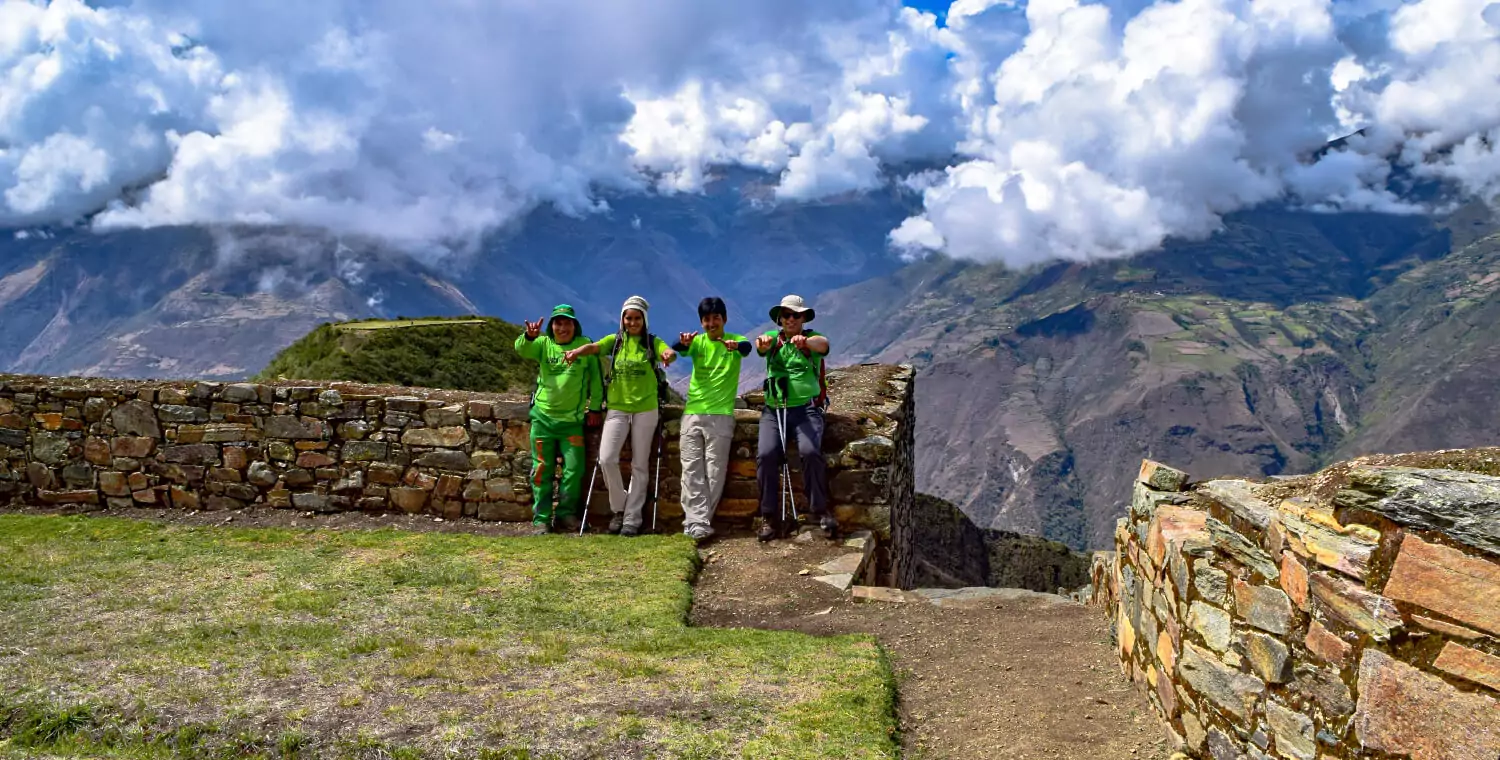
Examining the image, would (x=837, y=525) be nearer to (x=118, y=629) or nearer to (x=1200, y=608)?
(x=1200, y=608)

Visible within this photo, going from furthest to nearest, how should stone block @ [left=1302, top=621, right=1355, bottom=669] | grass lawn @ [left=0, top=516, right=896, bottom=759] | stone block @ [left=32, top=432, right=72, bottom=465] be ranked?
stone block @ [left=32, top=432, right=72, bottom=465] < grass lawn @ [left=0, top=516, right=896, bottom=759] < stone block @ [left=1302, top=621, right=1355, bottom=669]

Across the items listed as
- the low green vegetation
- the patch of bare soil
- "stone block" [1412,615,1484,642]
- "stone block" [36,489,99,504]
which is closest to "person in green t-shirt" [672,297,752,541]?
the patch of bare soil

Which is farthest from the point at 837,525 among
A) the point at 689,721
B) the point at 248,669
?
the point at 248,669

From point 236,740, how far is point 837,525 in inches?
290

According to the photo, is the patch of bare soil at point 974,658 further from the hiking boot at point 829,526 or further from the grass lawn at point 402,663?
the grass lawn at point 402,663

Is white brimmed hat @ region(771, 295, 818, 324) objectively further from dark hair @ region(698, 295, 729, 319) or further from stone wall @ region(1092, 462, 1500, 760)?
stone wall @ region(1092, 462, 1500, 760)

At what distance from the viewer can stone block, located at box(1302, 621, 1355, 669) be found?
4.13 meters

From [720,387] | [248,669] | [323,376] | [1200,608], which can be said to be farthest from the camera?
[323,376]

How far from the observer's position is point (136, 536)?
38.6 feet

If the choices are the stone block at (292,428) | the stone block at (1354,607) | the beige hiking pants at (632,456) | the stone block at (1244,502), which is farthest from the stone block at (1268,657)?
the stone block at (292,428)

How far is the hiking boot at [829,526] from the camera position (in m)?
11.5

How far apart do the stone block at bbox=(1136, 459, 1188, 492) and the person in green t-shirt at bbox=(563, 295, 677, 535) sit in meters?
6.24

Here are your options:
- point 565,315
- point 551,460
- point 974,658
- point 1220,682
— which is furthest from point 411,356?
point 1220,682

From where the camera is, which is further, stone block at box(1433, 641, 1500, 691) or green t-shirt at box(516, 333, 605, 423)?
green t-shirt at box(516, 333, 605, 423)
